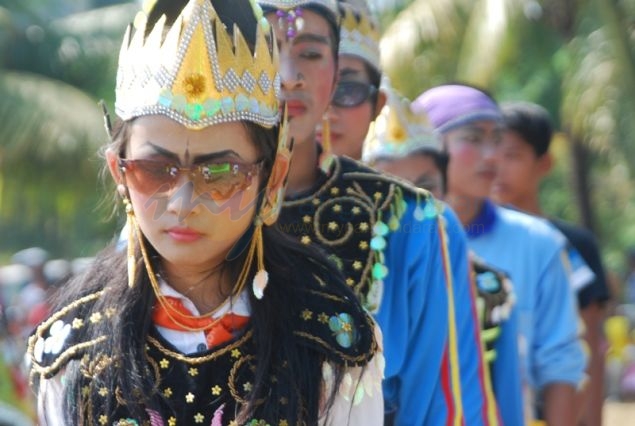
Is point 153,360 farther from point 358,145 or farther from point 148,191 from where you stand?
point 358,145

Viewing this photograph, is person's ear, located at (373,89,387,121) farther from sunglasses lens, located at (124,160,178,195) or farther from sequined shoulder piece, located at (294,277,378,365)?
sunglasses lens, located at (124,160,178,195)

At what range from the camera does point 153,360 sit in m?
3.15

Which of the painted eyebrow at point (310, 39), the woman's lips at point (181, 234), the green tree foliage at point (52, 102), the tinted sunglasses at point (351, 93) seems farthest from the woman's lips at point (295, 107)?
the green tree foliage at point (52, 102)

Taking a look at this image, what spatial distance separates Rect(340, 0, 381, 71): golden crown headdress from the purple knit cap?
1.09m

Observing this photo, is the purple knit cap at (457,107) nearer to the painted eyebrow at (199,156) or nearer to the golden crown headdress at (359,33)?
the golden crown headdress at (359,33)

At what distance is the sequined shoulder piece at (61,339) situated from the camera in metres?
3.16

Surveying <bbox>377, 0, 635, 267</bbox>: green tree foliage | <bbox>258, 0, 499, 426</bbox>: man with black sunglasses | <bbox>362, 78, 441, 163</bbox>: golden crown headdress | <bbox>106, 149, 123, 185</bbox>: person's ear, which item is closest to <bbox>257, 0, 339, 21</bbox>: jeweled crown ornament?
<bbox>258, 0, 499, 426</bbox>: man with black sunglasses

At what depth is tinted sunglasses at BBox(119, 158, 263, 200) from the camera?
3.08 meters

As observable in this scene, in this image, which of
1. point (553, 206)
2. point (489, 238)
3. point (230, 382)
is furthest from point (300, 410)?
point (553, 206)

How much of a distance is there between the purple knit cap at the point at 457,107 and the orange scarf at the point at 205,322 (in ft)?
9.08

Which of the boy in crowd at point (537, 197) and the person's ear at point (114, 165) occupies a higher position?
the person's ear at point (114, 165)

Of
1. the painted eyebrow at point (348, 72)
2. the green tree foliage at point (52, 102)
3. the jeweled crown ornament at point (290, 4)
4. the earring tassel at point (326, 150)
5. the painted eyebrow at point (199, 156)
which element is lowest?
the green tree foliage at point (52, 102)

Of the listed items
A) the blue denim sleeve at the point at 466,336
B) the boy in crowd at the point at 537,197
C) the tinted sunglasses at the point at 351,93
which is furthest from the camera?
the boy in crowd at the point at 537,197

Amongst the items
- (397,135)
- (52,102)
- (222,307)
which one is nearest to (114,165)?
(222,307)
